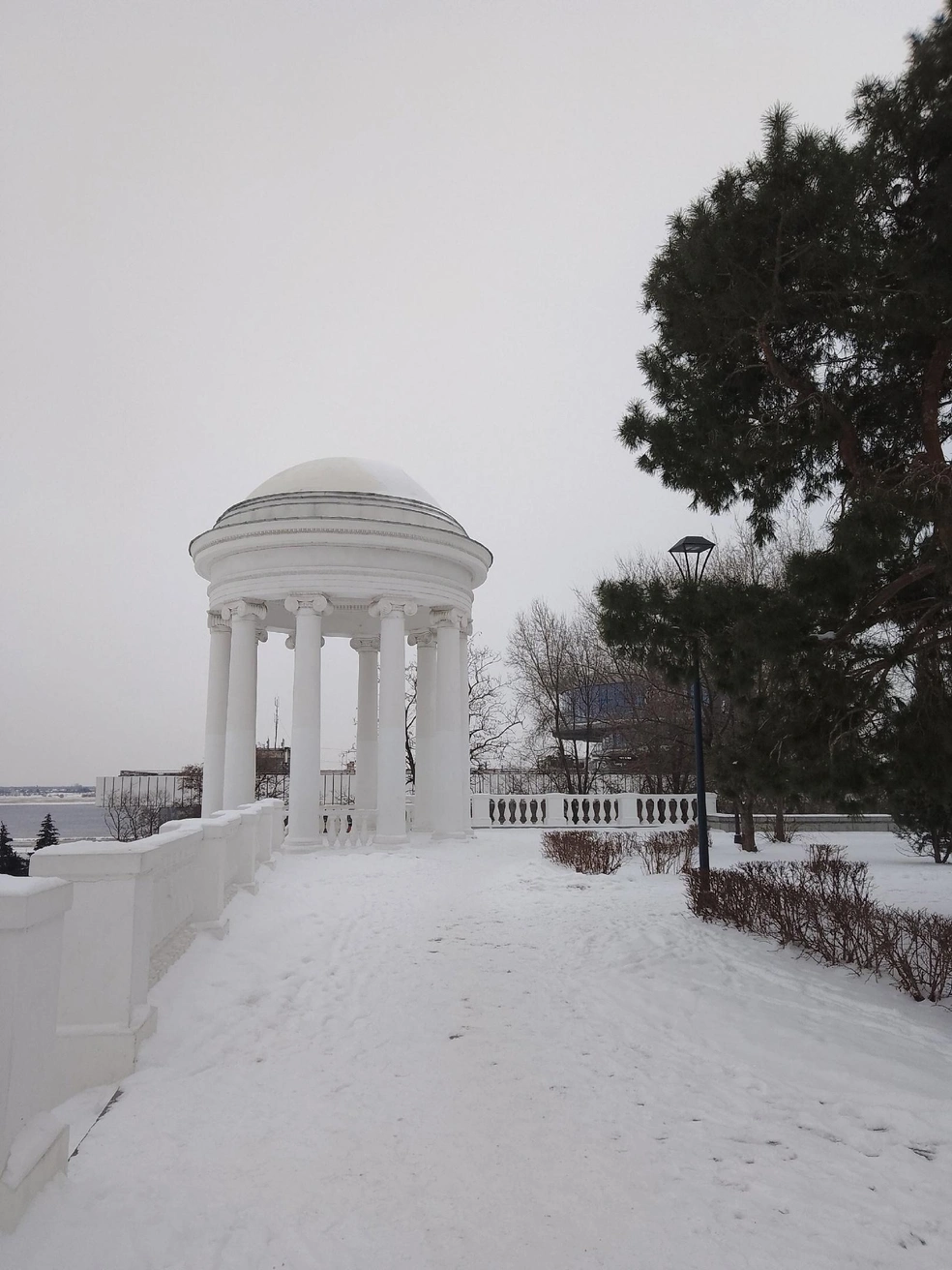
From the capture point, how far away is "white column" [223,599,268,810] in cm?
2077

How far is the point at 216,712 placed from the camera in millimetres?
22203

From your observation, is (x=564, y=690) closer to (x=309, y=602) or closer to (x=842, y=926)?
(x=309, y=602)

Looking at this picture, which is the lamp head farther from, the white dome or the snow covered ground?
the white dome

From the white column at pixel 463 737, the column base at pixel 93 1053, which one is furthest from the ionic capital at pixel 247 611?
the column base at pixel 93 1053

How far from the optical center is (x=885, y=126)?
336 inches

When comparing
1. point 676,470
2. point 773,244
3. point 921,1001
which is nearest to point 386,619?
point 676,470

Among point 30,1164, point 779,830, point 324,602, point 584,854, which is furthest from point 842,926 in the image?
point 779,830

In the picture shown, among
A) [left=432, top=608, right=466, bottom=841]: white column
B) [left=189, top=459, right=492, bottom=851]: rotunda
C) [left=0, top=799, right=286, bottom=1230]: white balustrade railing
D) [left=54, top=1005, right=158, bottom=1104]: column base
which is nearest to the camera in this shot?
[left=0, top=799, right=286, bottom=1230]: white balustrade railing

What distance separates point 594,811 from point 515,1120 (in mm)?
23578

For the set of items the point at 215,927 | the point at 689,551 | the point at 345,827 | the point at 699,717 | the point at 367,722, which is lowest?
the point at 215,927

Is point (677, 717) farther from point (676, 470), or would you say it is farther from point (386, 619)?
point (676, 470)

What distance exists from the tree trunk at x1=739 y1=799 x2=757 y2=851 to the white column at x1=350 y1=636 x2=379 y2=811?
11.3m

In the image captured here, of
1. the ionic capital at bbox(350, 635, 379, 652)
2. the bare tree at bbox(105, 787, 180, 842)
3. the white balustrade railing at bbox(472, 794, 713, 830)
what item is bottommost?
the bare tree at bbox(105, 787, 180, 842)

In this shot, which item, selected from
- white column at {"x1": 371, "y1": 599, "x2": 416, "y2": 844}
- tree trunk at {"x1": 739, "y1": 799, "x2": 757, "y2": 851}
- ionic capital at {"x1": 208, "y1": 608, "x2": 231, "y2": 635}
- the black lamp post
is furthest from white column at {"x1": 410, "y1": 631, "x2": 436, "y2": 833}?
the black lamp post
